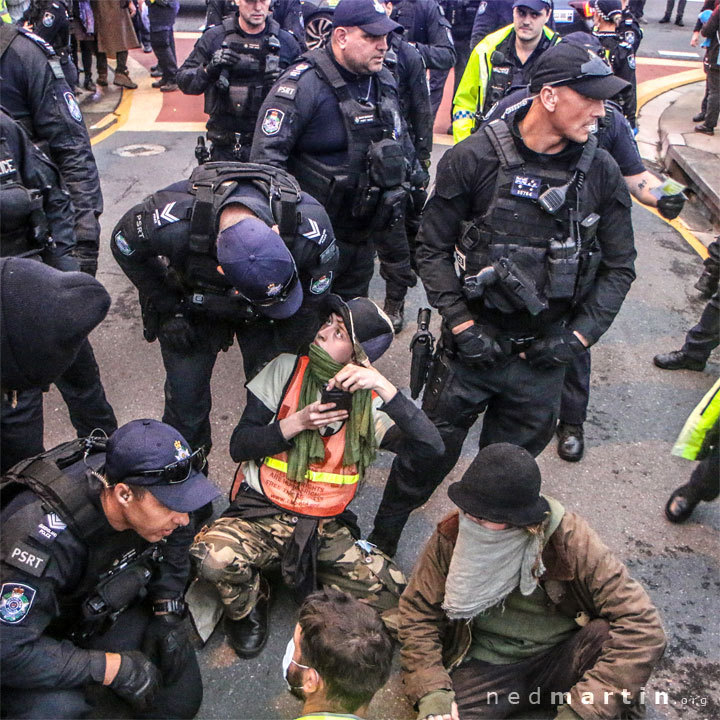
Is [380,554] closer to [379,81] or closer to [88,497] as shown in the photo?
[88,497]

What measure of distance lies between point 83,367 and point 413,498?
168 centimetres

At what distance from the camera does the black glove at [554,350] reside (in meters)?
3.40

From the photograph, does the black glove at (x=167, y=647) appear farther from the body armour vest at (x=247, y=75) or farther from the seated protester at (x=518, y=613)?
the body armour vest at (x=247, y=75)

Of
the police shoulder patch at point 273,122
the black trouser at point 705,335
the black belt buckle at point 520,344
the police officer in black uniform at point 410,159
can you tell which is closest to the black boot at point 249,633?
the black belt buckle at point 520,344

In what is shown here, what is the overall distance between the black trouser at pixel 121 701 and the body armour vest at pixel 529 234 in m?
1.85

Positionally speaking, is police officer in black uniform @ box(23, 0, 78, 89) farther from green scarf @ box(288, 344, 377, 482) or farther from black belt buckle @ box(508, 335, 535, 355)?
black belt buckle @ box(508, 335, 535, 355)

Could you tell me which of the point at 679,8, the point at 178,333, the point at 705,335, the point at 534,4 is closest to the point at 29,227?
the point at 178,333

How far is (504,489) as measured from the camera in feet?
8.44

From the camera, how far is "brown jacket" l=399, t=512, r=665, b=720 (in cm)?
267

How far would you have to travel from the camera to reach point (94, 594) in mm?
2684

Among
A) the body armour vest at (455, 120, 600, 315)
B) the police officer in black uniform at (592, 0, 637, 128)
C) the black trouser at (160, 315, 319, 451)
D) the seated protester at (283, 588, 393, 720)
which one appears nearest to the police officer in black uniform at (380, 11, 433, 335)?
the black trouser at (160, 315, 319, 451)

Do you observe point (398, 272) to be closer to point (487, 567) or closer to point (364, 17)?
→ point (364, 17)

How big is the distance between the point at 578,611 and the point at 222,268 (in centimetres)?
182

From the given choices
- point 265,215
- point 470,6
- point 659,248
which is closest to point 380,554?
point 265,215
